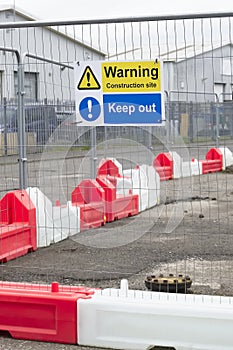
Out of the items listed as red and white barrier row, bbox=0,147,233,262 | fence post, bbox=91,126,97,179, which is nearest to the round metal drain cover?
red and white barrier row, bbox=0,147,233,262

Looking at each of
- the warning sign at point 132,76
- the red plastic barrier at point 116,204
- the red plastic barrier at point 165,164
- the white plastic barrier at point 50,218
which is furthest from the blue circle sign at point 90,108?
the red plastic barrier at point 165,164

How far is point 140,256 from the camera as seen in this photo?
25.8ft

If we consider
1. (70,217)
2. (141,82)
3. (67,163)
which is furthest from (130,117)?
(70,217)

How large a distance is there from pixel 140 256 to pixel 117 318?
304 cm

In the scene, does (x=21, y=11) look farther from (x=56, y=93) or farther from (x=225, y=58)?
(x=225, y=58)

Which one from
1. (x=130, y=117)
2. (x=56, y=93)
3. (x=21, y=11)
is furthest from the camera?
(x=21, y=11)

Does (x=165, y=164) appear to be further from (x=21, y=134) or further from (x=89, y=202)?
(x=21, y=134)

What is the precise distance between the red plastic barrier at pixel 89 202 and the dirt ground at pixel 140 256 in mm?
190

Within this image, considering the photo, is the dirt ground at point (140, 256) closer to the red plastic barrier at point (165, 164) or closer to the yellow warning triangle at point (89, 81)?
the yellow warning triangle at point (89, 81)

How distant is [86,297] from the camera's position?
195 inches

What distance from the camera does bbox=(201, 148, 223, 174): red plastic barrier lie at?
19.0 m

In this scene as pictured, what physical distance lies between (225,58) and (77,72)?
1.28 meters

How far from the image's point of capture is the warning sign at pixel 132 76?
16.4 feet

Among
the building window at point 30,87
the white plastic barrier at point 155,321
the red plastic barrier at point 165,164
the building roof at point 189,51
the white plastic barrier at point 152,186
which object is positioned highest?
the building window at point 30,87
